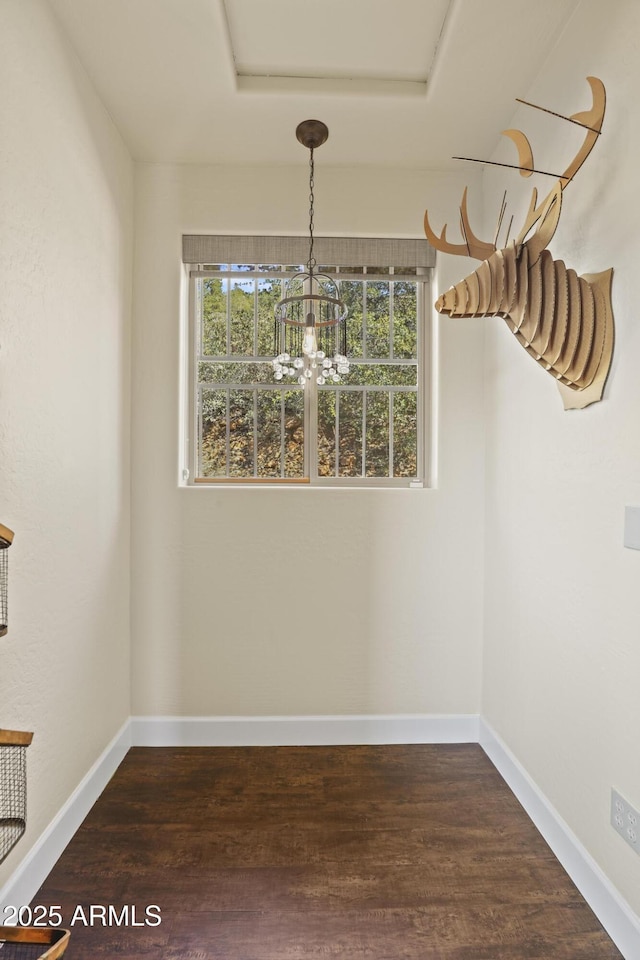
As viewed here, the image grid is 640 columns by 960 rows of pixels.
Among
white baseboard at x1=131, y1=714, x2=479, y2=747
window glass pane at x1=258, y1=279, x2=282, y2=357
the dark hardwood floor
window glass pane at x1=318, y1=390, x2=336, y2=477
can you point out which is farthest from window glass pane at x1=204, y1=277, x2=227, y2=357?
the dark hardwood floor

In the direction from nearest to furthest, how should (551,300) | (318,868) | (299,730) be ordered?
1. (551,300)
2. (318,868)
3. (299,730)

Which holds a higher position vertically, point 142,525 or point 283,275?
point 283,275

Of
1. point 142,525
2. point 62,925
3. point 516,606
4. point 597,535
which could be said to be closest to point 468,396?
point 516,606

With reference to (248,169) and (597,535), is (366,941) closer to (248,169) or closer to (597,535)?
(597,535)

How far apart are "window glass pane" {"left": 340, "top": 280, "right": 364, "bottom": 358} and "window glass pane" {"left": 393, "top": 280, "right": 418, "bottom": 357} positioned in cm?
18

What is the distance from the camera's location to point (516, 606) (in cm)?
234

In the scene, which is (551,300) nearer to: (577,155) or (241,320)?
(577,155)

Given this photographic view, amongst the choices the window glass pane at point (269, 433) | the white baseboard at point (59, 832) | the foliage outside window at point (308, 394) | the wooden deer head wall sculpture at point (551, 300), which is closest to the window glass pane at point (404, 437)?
the foliage outside window at point (308, 394)

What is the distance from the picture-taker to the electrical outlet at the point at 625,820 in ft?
4.91

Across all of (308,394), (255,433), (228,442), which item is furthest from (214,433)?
(308,394)

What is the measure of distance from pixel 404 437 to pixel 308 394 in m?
0.53

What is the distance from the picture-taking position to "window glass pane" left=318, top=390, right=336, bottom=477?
9.52 ft

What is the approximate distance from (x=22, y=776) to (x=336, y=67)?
2.52 meters

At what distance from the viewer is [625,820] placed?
1.54 metres
